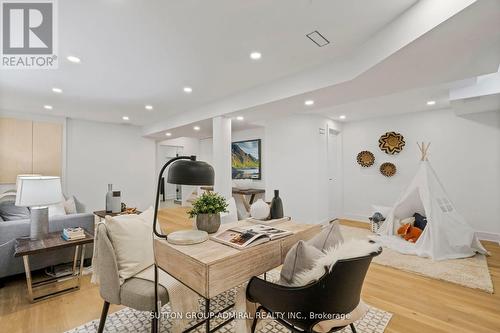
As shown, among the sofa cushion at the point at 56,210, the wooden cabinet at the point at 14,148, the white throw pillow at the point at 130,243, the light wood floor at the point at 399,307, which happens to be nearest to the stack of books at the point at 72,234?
the light wood floor at the point at 399,307

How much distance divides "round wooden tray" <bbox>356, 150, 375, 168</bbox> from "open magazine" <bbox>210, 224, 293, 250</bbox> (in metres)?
4.56

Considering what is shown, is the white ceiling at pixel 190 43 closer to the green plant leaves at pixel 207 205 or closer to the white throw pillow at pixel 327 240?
the green plant leaves at pixel 207 205

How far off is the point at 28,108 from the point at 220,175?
417 cm

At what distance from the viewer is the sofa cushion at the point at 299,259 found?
1253 millimetres

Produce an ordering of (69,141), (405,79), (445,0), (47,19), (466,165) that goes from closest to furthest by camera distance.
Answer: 1. (445,0)
2. (47,19)
3. (405,79)
4. (466,165)
5. (69,141)

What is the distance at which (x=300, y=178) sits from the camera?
190 inches

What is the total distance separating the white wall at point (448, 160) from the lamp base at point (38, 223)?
5.85 m

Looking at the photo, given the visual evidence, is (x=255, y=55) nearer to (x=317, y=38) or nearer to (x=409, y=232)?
(x=317, y=38)

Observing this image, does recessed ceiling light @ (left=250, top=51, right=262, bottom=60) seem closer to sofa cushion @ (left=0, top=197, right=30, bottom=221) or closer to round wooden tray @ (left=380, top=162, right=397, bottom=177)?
sofa cushion @ (left=0, top=197, right=30, bottom=221)

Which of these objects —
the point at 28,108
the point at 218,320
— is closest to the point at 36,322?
the point at 218,320

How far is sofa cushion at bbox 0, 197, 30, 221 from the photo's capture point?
3230 mm

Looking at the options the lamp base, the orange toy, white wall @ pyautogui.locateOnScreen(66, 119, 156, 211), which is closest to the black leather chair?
the lamp base

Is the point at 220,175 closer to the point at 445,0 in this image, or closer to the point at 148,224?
the point at 148,224

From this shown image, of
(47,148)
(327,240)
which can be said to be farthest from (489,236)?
(47,148)
